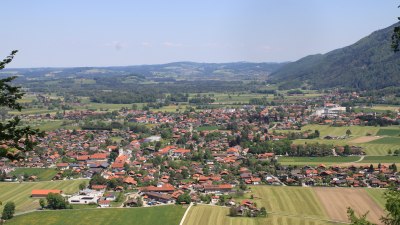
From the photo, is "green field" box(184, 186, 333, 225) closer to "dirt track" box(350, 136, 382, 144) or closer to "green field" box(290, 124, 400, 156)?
"green field" box(290, 124, 400, 156)

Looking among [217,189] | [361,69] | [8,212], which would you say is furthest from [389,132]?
[361,69]

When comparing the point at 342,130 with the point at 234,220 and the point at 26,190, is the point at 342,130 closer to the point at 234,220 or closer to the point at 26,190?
the point at 234,220

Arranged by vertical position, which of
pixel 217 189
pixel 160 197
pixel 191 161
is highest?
pixel 160 197

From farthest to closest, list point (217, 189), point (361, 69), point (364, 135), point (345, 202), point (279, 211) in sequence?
point (361, 69) → point (364, 135) → point (217, 189) → point (345, 202) → point (279, 211)

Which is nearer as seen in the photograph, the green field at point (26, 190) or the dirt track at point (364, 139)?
the green field at point (26, 190)

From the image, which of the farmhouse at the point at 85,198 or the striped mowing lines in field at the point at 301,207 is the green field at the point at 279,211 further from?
the farmhouse at the point at 85,198

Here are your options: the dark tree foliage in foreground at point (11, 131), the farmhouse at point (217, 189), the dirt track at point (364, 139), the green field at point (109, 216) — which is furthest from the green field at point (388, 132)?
the dark tree foliage in foreground at point (11, 131)
